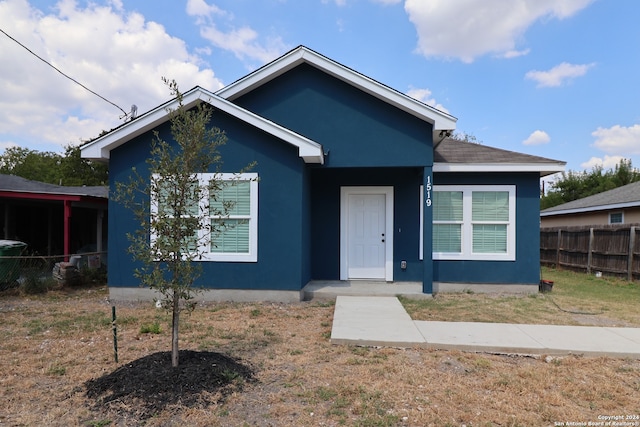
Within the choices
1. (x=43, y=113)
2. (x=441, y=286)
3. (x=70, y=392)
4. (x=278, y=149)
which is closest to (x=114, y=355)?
(x=70, y=392)

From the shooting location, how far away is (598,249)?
40.7ft

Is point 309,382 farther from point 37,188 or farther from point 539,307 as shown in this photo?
point 37,188

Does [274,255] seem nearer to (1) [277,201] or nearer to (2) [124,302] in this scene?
(1) [277,201]

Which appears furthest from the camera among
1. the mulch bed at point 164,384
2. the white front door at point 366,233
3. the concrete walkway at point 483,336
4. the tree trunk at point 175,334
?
the white front door at point 366,233

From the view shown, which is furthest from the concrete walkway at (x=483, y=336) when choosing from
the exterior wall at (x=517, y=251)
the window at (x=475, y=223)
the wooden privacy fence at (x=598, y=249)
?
the wooden privacy fence at (x=598, y=249)

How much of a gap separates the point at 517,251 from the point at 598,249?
19.1 feet

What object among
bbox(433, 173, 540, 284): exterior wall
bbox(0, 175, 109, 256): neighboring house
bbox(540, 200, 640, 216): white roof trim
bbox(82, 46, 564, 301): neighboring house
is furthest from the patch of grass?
bbox(0, 175, 109, 256): neighboring house

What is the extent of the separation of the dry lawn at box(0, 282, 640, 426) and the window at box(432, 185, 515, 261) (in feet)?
14.3

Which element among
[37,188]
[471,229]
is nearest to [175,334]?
[471,229]

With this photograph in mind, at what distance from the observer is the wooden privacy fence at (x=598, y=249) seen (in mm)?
11133

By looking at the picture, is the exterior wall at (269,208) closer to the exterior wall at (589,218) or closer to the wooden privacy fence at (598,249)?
the wooden privacy fence at (598,249)

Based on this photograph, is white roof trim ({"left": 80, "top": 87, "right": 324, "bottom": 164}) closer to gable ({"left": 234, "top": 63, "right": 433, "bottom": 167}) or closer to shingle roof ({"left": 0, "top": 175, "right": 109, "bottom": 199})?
gable ({"left": 234, "top": 63, "right": 433, "bottom": 167})

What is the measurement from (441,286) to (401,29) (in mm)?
9381

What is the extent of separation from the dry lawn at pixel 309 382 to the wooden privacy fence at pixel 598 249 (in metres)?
8.85
